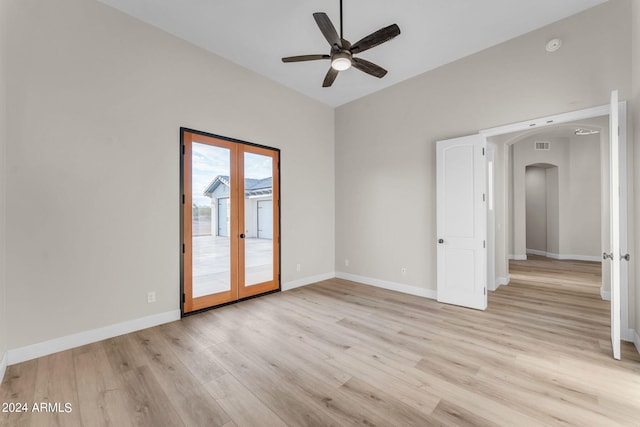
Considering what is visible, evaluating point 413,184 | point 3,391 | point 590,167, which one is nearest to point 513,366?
point 413,184

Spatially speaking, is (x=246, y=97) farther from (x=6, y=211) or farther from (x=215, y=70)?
(x=6, y=211)

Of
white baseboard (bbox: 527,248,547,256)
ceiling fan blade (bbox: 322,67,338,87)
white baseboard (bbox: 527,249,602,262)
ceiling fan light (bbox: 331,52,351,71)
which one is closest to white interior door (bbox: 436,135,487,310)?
ceiling fan blade (bbox: 322,67,338,87)

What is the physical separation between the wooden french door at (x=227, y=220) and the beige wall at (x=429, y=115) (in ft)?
5.57

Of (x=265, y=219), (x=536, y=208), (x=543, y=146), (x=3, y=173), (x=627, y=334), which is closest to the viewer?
(x=3, y=173)

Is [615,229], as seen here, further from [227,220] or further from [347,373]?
[227,220]

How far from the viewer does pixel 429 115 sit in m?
4.36

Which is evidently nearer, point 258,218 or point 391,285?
point 258,218

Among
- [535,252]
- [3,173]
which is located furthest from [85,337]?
[535,252]

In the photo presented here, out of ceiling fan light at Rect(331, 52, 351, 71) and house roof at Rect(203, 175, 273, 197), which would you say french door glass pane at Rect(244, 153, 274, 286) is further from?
ceiling fan light at Rect(331, 52, 351, 71)

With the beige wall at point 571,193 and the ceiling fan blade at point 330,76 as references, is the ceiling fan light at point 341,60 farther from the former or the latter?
the beige wall at point 571,193

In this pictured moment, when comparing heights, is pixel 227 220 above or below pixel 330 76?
below

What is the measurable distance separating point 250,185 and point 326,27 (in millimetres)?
2626

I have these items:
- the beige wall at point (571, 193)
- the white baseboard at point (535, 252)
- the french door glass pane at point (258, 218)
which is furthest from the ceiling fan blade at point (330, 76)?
the white baseboard at point (535, 252)

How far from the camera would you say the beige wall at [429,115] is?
9.82ft
